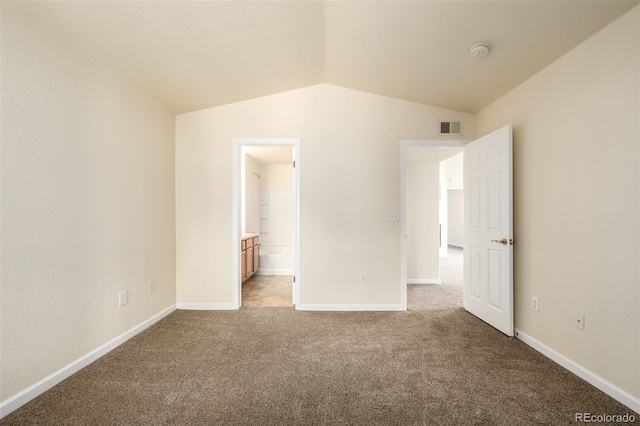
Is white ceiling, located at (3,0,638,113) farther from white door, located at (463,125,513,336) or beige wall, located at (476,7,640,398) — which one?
white door, located at (463,125,513,336)

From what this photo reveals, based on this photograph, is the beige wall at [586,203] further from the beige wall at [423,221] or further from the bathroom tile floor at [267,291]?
the bathroom tile floor at [267,291]

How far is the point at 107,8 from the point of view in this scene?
5.40ft

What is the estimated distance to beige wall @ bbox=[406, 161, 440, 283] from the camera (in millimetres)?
4445

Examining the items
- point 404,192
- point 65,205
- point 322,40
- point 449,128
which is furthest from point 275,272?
point 322,40

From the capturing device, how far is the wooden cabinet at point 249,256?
4098mm

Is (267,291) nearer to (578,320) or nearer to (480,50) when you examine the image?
(578,320)

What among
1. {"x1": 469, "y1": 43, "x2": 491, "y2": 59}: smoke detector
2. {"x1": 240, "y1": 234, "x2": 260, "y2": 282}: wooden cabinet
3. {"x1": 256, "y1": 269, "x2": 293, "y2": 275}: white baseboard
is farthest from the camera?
{"x1": 256, "y1": 269, "x2": 293, "y2": 275}: white baseboard

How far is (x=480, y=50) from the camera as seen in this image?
203 cm

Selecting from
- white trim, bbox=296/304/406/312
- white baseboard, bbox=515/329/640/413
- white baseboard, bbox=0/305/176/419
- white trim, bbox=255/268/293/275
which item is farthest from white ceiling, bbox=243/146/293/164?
white baseboard, bbox=515/329/640/413

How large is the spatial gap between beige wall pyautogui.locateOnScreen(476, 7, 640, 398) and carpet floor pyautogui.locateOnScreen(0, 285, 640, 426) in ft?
0.98

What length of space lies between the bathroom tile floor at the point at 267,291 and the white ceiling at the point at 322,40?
2614 millimetres

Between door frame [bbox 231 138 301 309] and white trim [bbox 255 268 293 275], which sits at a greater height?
door frame [bbox 231 138 301 309]

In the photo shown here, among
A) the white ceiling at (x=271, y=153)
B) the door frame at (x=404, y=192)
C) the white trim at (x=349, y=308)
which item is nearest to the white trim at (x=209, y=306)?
the white trim at (x=349, y=308)

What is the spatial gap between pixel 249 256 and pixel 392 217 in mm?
2561
